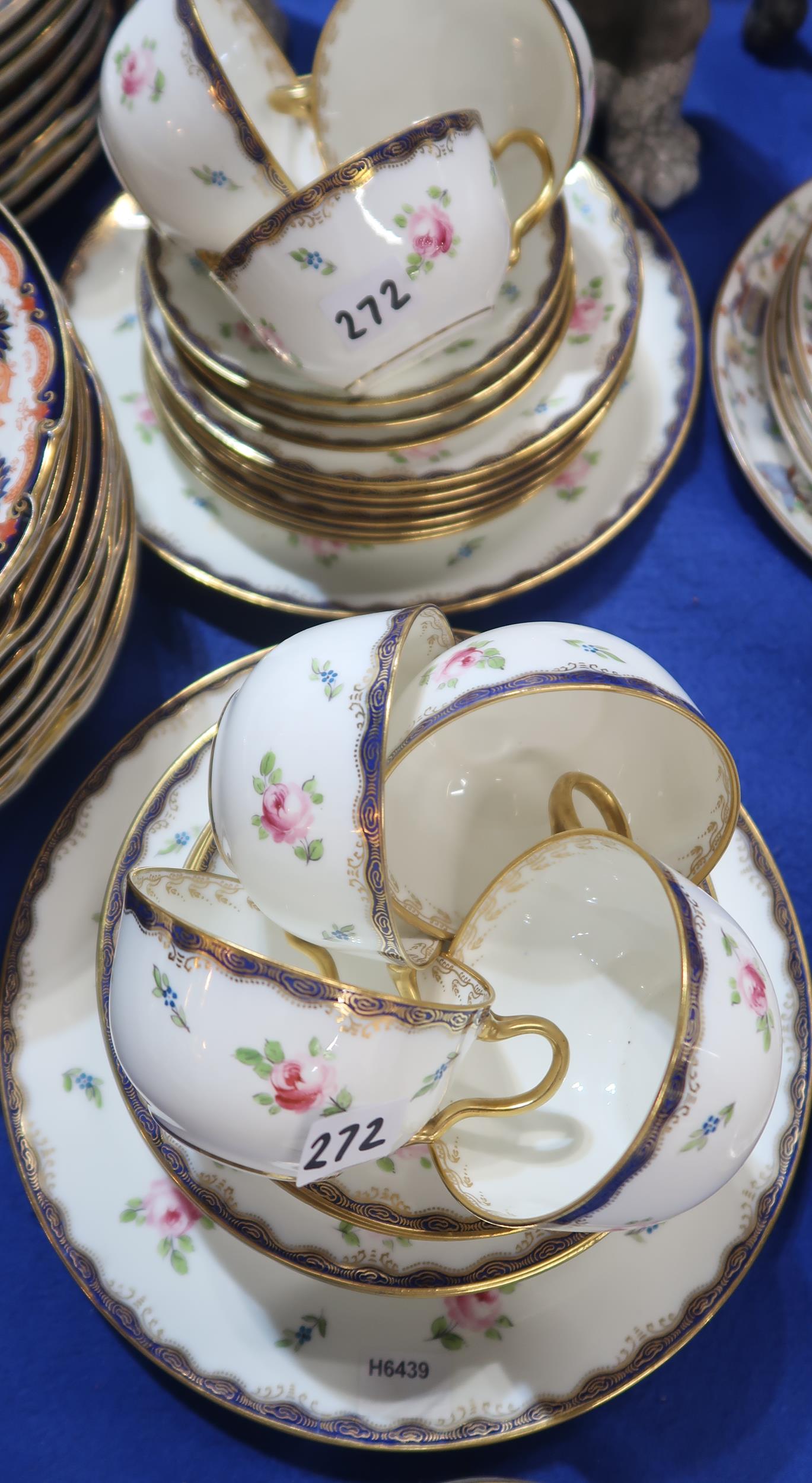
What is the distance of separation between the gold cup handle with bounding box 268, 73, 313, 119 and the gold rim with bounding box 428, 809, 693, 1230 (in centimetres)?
57

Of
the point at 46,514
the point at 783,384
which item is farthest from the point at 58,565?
the point at 783,384

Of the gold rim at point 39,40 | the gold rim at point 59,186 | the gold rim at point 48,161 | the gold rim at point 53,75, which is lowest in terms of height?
the gold rim at point 59,186

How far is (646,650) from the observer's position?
84 centimetres

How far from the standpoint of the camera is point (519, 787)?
2.28 ft

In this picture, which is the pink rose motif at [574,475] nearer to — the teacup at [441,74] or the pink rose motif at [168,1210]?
the teacup at [441,74]

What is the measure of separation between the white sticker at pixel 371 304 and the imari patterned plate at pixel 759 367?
0.31 meters

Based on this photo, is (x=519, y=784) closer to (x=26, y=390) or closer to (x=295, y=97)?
(x=26, y=390)

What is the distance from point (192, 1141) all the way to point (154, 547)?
417 mm

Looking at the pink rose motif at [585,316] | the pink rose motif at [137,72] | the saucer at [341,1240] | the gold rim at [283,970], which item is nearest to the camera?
the gold rim at [283,970]

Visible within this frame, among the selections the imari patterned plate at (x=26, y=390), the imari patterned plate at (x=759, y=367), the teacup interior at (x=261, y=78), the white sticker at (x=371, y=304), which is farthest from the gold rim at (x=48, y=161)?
the imari patterned plate at (x=759, y=367)

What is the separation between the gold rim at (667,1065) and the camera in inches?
18.8

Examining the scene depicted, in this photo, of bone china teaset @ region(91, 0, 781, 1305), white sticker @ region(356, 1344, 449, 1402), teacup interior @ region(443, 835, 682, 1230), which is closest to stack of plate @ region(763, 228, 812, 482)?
bone china teaset @ region(91, 0, 781, 1305)

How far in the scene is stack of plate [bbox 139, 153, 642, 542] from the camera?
703 mm

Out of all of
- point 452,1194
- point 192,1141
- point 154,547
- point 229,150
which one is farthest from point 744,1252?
point 229,150
